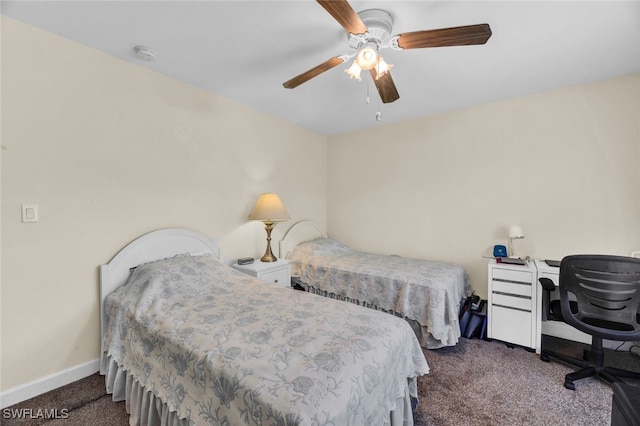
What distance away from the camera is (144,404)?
58.7 inches

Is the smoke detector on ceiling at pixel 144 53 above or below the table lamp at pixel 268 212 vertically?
above

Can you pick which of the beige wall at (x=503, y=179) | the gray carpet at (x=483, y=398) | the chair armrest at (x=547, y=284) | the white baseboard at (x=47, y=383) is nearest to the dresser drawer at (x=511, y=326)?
the gray carpet at (x=483, y=398)

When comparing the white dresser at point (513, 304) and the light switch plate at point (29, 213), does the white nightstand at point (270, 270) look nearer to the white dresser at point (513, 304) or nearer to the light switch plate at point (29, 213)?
the light switch plate at point (29, 213)

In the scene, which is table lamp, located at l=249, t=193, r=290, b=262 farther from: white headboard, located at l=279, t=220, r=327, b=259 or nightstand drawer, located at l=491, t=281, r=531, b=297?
nightstand drawer, located at l=491, t=281, r=531, b=297

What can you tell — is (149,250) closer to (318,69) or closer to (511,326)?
(318,69)

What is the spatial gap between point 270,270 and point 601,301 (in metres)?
2.56

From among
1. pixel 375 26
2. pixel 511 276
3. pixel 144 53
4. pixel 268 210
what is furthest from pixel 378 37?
pixel 511 276

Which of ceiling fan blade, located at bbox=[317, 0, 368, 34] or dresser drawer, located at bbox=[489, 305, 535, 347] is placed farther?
dresser drawer, located at bbox=[489, 305, 535, 347]

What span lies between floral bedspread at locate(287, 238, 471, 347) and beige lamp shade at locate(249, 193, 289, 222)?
0.67m

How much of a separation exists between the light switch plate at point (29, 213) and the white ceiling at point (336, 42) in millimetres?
1156

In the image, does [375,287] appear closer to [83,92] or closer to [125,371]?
[125,371]

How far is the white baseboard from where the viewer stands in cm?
170

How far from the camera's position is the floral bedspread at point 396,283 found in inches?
93.4

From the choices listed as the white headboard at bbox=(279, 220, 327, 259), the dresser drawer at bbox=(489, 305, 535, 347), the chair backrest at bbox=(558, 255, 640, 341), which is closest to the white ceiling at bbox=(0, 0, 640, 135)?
the chair backrest at bbox=(558, 255, 640, 341)
